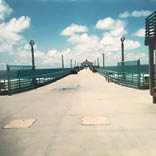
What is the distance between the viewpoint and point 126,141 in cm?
459

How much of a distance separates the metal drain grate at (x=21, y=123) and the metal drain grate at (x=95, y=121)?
1.88 m

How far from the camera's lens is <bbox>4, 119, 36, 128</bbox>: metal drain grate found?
606 centimetres

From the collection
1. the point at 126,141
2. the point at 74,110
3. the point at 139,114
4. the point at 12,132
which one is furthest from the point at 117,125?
the point at 12,132

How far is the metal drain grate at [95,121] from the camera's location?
20.2 ft

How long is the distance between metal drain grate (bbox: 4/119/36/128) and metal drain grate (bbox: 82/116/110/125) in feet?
6.18

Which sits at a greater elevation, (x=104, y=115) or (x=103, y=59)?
(x=103, y=59)

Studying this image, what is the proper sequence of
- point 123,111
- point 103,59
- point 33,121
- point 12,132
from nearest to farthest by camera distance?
point 12,132 → point 33,121 → point 123,111 → point 103,59

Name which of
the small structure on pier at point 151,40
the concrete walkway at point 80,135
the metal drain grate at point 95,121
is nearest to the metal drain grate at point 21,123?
the concrete walkway at point 80,135

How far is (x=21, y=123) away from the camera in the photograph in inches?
251

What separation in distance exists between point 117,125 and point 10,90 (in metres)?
9.96

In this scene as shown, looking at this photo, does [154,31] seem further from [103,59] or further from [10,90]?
[103,59]

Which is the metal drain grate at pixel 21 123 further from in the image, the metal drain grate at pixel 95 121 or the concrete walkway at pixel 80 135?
the metal drain grate at pixel 95 121

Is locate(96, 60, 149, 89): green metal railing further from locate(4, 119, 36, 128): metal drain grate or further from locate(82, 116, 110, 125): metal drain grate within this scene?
locate(4, 119, 36, 128): metal drain grate

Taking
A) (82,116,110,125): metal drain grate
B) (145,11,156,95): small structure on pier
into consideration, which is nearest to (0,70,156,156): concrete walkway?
(82,116,110,125): metal drain grate
